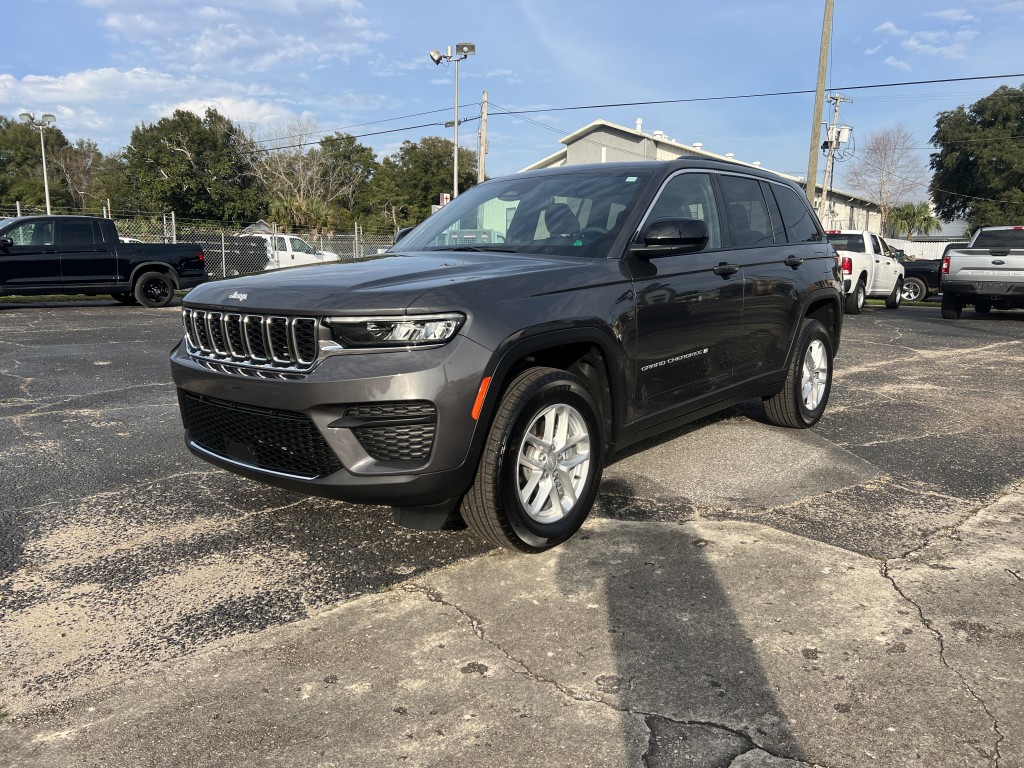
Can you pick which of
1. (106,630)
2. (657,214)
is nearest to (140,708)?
(106,630)

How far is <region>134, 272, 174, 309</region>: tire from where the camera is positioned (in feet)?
51.0

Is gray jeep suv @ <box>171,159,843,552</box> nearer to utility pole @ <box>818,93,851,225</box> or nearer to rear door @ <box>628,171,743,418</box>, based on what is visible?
rear door @ <box>628,171,743,418</box>

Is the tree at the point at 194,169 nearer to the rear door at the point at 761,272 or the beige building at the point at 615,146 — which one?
the beige building at the point at 615,146

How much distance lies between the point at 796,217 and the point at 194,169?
190ft

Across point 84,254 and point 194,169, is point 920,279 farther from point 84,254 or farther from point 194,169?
point 194,169

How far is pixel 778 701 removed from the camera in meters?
2.45

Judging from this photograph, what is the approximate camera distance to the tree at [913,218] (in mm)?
63844

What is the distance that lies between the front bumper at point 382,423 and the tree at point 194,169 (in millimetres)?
57500

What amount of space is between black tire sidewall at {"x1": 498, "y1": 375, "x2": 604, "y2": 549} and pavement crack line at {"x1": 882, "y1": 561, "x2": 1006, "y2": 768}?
131cm

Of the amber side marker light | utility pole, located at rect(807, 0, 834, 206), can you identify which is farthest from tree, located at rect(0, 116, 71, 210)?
the amber side marker light

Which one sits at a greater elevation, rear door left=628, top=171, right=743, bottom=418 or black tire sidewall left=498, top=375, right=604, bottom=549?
rear door left=628, top=171, right=743, bottom=418

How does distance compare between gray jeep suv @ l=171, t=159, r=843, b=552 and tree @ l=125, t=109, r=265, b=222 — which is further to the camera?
tree @ l=125, t=109, r=265, b=222

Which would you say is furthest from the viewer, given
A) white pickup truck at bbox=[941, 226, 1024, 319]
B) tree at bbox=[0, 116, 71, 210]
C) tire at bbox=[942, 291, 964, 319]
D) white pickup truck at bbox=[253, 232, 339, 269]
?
tree at bbox=[0, 116, 71, 210]

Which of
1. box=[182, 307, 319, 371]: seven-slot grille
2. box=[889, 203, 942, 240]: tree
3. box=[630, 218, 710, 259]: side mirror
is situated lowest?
box=[182, 307, 319, 371]: seven-slot grille
